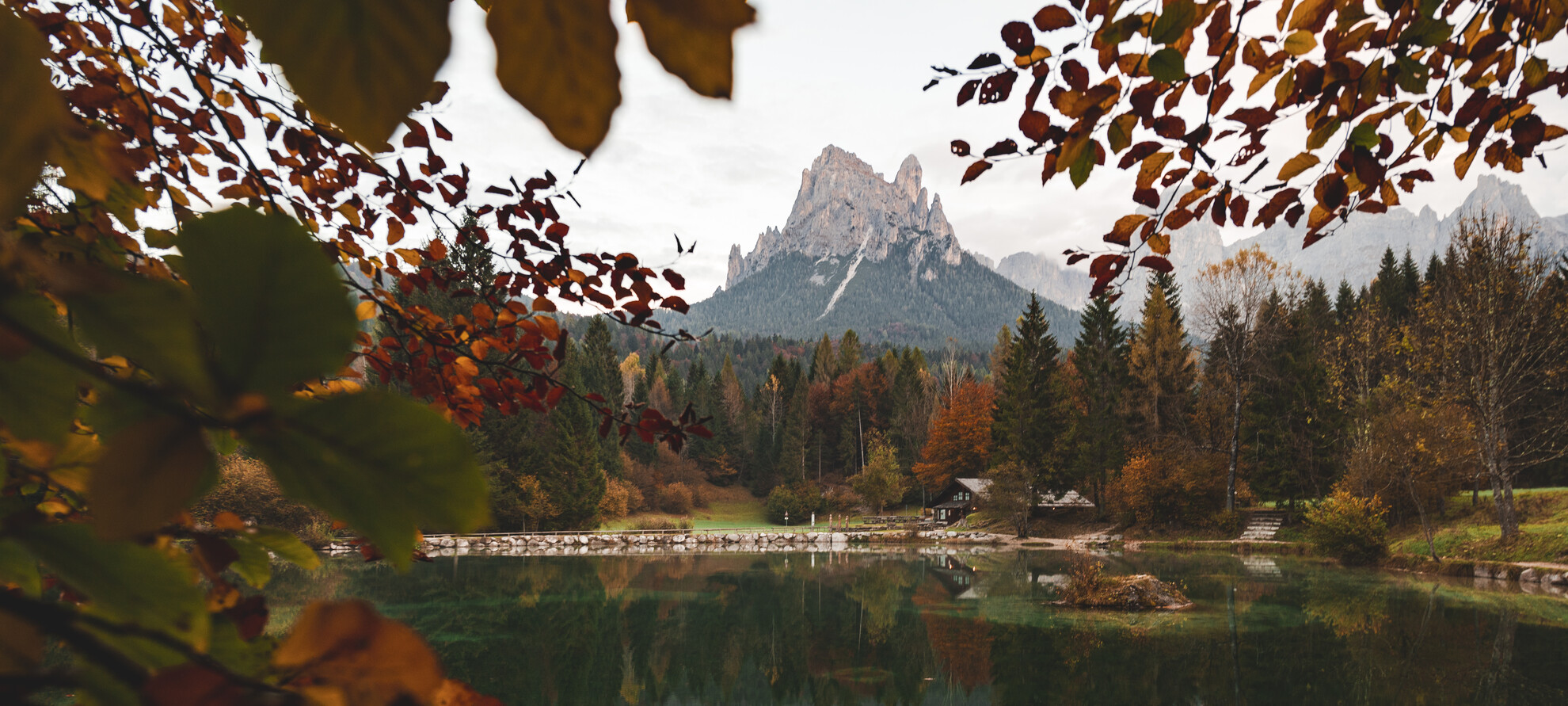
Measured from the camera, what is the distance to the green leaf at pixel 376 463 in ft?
0.64

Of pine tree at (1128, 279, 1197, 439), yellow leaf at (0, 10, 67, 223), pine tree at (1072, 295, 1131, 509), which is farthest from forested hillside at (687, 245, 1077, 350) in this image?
yellow leaf at (0, 10, 67, 223)

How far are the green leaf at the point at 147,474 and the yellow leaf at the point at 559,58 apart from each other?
0.13m

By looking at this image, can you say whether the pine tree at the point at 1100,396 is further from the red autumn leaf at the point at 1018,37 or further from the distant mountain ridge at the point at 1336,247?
the distant mountain ridge at the point at 1336,247

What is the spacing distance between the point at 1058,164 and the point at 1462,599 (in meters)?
17.6

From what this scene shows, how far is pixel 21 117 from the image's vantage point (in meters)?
0.14

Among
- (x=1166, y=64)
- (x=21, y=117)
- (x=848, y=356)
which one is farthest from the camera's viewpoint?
(x=848, y=356)

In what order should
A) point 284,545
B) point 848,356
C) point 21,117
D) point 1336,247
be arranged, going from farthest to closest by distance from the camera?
point 1336,247 → point 848,356 → point 284,545 → point 21,117

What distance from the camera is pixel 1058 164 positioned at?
77.0 inches

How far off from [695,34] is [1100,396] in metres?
33.8

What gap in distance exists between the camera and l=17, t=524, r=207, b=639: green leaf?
25 centimetres

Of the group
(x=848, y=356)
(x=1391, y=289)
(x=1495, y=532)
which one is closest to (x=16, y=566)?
(x=1495, y=532)

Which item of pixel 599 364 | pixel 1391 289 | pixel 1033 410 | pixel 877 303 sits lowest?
pixel 1033 410

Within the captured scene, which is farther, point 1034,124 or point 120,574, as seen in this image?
point 1034,124

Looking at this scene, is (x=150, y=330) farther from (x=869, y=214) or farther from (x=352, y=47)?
(x=869, y=214)
